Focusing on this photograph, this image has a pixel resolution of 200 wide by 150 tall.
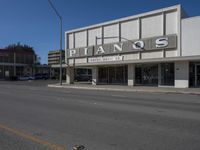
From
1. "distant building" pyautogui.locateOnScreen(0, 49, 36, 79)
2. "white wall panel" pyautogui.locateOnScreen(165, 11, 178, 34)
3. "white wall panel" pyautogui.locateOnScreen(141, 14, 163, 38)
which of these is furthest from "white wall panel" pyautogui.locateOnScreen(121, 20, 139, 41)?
"distant building" pyautogui.locateOnScreen(0, 49, 36, 79)

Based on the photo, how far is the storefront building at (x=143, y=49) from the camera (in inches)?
1203

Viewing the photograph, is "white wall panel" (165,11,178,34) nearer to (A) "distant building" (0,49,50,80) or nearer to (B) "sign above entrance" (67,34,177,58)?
(B) "sign above entrance" (67,34,177,58)

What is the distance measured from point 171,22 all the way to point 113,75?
12240 millimetres

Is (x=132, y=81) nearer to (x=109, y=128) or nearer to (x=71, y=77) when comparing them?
(x=71, y=77)

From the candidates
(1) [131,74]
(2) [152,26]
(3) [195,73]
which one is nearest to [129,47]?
(1) [131,74]

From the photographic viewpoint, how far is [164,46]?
32344mm

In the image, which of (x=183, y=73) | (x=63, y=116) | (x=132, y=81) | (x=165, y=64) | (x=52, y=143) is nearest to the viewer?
(x=52, y=143)

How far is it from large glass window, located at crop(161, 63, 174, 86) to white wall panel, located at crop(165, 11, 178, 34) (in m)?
3.63

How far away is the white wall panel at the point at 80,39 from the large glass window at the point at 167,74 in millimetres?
14106

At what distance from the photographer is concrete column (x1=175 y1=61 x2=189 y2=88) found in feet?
99.8

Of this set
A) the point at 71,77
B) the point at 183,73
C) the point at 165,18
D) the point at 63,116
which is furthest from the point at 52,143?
the point at 71,77

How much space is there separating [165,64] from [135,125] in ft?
81.9

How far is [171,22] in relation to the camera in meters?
31.9

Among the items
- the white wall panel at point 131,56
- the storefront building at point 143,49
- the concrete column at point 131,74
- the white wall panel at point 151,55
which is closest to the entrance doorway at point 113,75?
the storefront building at point 143,49
